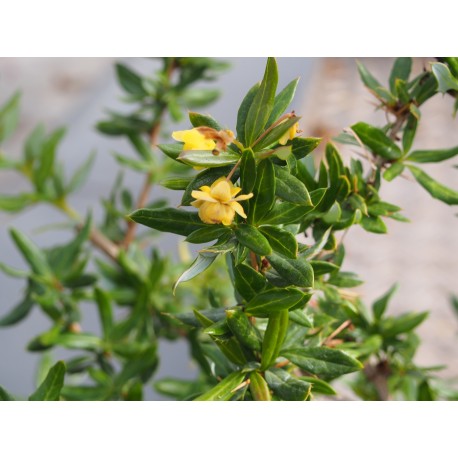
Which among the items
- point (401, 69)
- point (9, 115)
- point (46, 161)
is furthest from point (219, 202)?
point (9, 115)

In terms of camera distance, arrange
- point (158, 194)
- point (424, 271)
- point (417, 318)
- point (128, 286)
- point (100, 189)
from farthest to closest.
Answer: point (100, 189)
point (158, 194)
point (424, 271)
point (128, 286)
point (417, 318)

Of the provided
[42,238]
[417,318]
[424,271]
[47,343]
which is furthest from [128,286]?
[42,238]

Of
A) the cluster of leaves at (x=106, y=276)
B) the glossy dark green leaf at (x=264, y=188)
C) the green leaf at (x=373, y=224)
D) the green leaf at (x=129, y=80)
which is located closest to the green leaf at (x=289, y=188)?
the glossy dark green leaf at (x=264, y=188)

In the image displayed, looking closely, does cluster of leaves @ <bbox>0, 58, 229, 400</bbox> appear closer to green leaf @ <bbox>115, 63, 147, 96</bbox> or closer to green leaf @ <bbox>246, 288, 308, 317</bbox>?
green leaf @ <bbox>115, 63, 147, 96</bbox>

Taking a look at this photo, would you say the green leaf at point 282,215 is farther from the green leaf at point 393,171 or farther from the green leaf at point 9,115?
the green leaf at point 9,115

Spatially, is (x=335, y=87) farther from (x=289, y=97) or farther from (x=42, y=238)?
(x=289, y=97)
